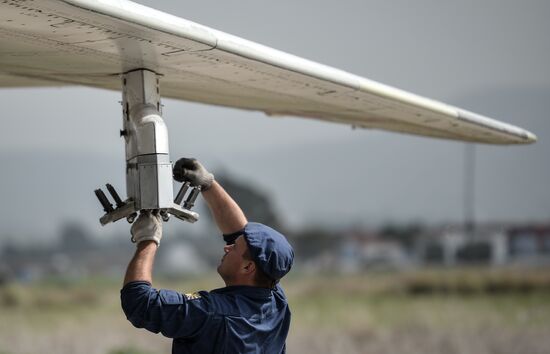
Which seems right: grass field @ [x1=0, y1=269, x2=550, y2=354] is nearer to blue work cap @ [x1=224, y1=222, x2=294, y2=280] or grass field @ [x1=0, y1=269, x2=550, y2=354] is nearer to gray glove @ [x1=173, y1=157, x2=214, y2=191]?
gray glove @ [x1=173, y1=157, x2=214, y2=191]

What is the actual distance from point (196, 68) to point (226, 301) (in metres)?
1.63

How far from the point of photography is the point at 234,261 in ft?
18.4

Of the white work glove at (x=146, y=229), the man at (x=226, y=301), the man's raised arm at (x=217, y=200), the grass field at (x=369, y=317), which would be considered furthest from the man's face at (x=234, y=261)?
the grass field at (x=369, y=317)

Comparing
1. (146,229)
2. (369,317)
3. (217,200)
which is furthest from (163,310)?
(369,317)

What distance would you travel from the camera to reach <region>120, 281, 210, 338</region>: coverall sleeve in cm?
512

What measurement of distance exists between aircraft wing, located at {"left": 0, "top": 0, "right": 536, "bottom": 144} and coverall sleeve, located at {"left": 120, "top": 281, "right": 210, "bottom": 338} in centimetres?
135

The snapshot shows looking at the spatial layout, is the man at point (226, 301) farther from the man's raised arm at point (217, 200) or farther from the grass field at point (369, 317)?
the grass field at point (369, 317)

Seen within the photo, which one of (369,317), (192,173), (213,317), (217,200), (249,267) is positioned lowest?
(369,317)

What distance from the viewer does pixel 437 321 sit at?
2284cm

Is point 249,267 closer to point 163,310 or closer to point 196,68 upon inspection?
point 163,310

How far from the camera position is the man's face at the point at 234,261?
18.4 ft

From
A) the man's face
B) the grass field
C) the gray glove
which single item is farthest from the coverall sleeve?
the grass field

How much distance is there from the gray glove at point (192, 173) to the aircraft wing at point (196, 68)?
614 mm

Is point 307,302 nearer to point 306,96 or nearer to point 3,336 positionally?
point 3,336
